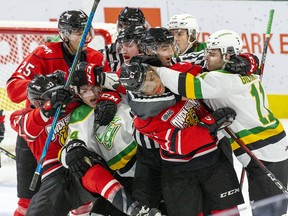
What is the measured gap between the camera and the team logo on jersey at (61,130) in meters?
3.57

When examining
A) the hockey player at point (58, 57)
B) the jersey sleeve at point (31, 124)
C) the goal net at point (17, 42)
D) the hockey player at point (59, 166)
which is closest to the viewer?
the hockey player at point (59, 166)

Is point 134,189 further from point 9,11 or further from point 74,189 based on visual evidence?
point 9,11

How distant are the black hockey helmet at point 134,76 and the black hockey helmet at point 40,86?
394 millimetres

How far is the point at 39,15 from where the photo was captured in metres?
6.54

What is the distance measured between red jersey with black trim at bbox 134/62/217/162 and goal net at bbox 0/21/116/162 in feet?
6.26

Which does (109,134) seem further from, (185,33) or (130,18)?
(185,33)

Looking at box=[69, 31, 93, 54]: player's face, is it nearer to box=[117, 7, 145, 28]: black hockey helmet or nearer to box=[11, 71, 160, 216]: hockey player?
box=[11, 71, 160, 216]: hockey player

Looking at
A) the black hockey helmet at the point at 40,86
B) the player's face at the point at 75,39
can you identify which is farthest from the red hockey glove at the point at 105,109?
the player's face at the point at 75,39

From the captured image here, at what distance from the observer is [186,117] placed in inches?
128

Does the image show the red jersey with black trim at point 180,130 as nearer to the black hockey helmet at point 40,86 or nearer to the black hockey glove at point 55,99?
the black hockey glove at point 55,99

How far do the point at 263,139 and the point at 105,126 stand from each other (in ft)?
2.42

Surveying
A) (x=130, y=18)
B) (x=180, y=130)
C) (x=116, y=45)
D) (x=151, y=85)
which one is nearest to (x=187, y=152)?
(x=180, y=130)

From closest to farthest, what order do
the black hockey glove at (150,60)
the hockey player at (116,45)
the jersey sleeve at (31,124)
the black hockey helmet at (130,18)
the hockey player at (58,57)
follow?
the black hockey glove at (150,60), the jersey sleeve at (31,124), the hockey player at (58,57), the hockey player at (116,45), the black hockey helmet at (130,18)

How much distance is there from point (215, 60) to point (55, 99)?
728 mm
